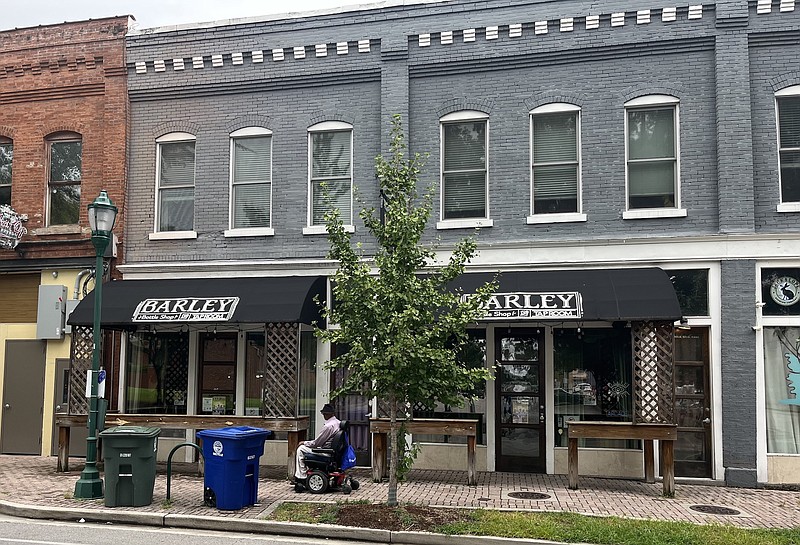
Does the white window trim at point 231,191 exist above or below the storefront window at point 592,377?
above

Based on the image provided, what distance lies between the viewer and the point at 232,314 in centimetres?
1397

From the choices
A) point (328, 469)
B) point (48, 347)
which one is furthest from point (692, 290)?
point (48, 347)

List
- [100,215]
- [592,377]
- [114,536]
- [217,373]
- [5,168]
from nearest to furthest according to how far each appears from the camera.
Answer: [114,536]
[100,215]
[592,377]
[217,373]
[5,168]

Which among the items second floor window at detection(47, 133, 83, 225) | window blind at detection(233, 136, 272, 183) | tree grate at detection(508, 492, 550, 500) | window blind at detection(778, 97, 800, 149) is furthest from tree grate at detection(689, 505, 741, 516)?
second floor window at detection(47, 133, 83, 225)

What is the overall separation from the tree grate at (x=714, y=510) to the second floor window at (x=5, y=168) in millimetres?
14826

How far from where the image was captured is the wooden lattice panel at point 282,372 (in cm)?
1393

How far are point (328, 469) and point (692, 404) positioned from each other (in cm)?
633

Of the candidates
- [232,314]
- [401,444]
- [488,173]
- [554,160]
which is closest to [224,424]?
[232,314]

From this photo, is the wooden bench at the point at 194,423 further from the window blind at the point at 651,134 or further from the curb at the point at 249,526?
the window blind at the point at 651,134

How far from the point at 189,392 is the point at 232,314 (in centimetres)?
278

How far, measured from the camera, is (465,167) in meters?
15.1

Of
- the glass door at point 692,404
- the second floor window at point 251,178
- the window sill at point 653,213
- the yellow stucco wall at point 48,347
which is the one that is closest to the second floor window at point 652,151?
the window sill at point 653,213

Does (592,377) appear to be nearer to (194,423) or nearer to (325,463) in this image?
(325,463)

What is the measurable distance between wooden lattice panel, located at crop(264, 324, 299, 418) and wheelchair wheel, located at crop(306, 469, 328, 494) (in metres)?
1.84
